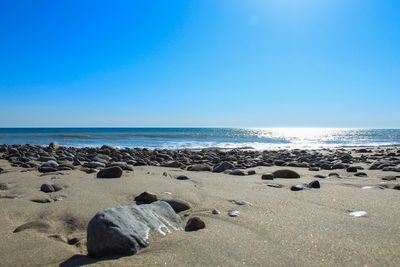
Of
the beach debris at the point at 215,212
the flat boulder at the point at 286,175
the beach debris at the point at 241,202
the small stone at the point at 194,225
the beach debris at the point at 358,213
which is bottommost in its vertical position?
the flat boulder at the point at 286,175

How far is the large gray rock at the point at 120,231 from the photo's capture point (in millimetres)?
1748

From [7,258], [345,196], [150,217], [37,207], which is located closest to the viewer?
[7,258]

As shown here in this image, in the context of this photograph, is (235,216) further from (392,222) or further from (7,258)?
(7,258)

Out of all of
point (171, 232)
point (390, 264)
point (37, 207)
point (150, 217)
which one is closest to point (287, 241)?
point (390, 264)

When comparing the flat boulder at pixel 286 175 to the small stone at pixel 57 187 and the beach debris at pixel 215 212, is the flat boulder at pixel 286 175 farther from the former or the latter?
the small stone at pixel 57 187

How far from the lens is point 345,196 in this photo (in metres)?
3.41

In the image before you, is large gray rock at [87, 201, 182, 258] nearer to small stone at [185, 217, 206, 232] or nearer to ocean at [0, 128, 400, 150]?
small stone at [185, 217, 206, 232]

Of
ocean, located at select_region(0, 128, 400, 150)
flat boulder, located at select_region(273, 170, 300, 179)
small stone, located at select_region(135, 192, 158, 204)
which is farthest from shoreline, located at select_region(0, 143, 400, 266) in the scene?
ocean, located at select_region(0, 128, 400, 150)

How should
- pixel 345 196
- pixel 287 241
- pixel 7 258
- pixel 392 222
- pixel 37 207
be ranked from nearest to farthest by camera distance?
pixel 7 258
pixel 287 241
pixel 392 222
pixel 37 207
pixel 345 196

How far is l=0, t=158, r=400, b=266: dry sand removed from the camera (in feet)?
5.68

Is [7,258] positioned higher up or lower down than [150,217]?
lower down

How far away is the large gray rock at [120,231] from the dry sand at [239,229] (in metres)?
0.06

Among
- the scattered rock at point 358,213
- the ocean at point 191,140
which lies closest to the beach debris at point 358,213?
the scattered rock at point 358,213

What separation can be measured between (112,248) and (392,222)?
6.09 ft
